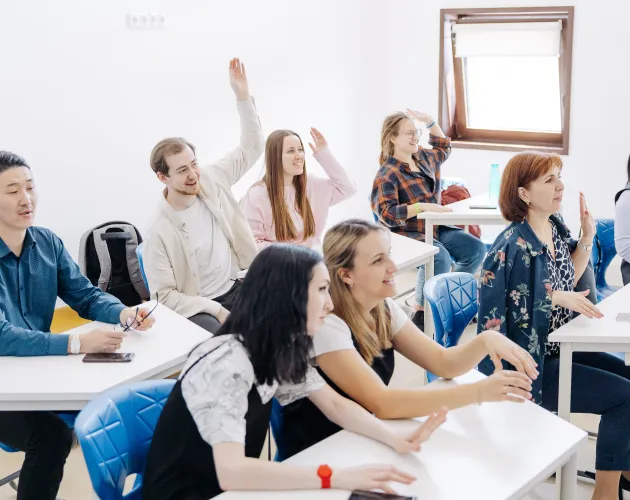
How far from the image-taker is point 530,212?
110 inches

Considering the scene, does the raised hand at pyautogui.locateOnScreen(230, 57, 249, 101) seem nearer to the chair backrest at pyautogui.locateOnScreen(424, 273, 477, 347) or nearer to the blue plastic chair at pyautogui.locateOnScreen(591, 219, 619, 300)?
the chair backrest at pyautogui.locateOnScreen(424, 273, 477, 347)

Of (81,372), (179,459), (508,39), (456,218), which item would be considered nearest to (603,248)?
(456,218)

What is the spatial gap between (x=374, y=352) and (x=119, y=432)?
74 cm

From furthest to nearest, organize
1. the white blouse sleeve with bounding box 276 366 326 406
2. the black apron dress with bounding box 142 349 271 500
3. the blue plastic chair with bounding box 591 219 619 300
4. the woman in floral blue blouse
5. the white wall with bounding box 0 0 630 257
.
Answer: the white wall with bounding box 0 0 630 257
the blue plastic chair with bounding box 591 219 619 300
the woman in floral blue blouse
the white blouse sleeve with bounding box 276 366 326 406
the black apron dress with bounding box 142 349 271 500

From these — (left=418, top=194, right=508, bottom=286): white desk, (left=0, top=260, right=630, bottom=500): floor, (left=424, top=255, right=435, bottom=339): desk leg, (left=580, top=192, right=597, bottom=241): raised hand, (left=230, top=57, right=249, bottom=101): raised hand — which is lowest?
(left=0, top=260, right=630, bottom=500): floor

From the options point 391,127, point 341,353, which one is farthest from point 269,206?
point 341,353

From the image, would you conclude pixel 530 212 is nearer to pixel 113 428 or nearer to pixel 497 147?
pixel 113 428

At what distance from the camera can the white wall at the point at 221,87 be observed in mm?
4164

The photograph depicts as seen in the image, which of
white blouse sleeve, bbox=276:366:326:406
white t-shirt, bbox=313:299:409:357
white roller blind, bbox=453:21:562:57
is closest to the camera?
white blouse sleeve, bbox=276:366:326:406

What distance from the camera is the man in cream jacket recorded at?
10.5 feet

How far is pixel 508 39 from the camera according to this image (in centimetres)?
574

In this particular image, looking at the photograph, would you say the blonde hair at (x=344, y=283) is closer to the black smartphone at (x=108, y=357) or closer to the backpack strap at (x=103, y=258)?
the black smartphone at (x=108, y=357)

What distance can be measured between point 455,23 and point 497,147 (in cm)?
100

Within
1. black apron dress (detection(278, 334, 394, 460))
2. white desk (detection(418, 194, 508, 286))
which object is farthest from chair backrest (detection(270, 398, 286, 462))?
white desk (detection(418, 194, 508, 286))
